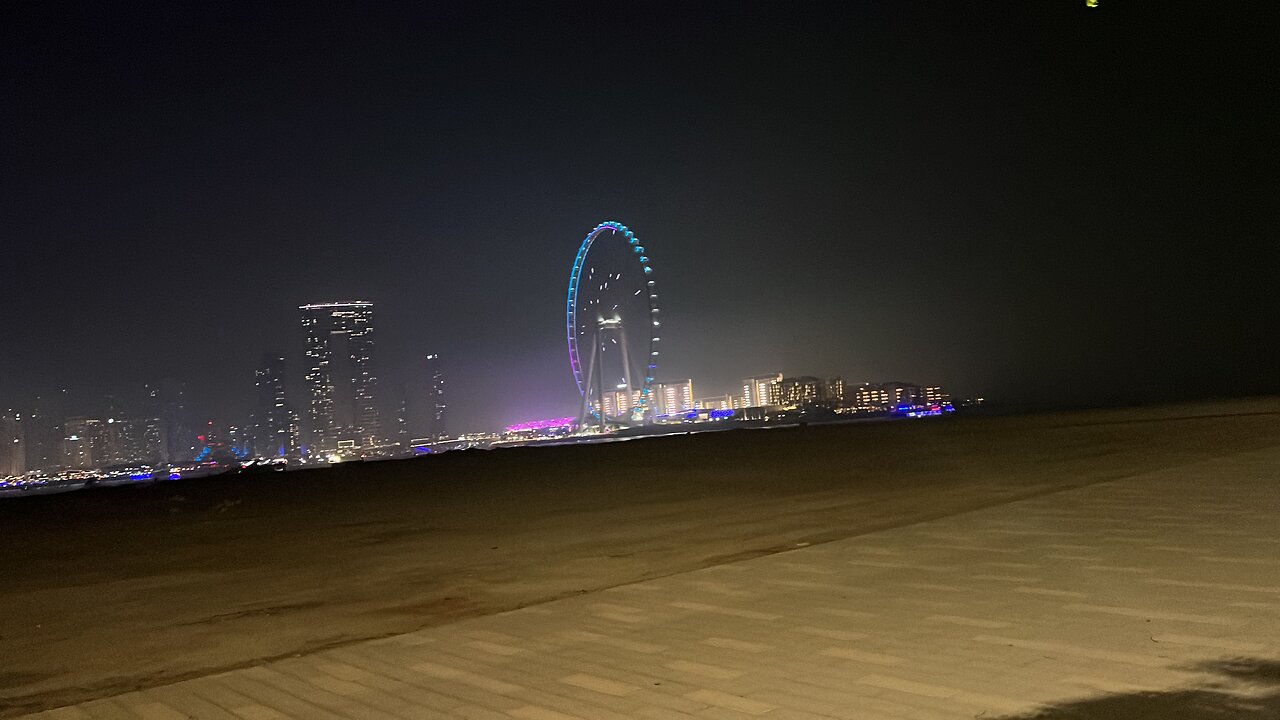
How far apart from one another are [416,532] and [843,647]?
914 cm

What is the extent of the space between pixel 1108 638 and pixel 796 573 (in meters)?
2.84

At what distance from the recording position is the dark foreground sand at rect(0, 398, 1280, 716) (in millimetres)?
7395

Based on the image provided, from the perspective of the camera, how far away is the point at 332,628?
23.8ft

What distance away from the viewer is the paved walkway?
174 inches

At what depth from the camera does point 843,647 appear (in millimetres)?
5266

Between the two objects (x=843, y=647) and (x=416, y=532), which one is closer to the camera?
(x=843, y=647)

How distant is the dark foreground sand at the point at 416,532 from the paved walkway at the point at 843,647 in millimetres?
951

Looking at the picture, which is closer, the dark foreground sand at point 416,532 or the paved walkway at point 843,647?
the paved walkway at point 843,647

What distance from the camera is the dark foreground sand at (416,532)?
739cm

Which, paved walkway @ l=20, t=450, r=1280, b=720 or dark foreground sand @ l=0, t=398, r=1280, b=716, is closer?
paved walkway @ l=20, t=450, r=1280, b=720

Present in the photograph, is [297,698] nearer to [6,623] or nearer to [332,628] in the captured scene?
[332,628]

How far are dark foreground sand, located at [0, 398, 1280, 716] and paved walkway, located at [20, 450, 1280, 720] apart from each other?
3.12 feet

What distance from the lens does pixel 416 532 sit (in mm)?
13484

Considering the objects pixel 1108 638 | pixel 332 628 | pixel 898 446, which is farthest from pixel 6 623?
pixel 898 446
